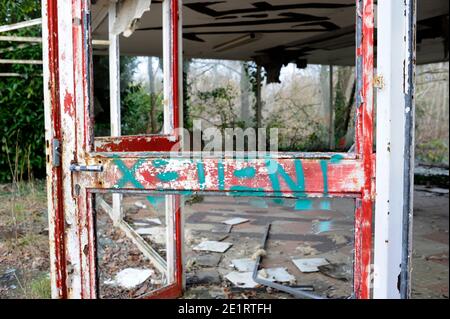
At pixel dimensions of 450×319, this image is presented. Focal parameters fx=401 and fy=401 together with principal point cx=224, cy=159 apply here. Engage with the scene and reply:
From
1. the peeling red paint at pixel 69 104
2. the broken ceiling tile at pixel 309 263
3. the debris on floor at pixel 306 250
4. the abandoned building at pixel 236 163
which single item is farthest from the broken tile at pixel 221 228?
the peeling red paint at pixel 69 104

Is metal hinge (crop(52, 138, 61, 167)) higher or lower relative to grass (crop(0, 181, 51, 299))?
higher

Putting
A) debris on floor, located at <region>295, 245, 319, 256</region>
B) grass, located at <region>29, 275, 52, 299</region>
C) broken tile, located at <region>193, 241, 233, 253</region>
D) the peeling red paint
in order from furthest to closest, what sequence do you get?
broken tile, located at <region>193, 241, 233, 253</region> < debris on floor, located at <region>295, 245, 319, 256</region> < grass, located at <region>29, 275, 52, 299</region> < the peeling red paint

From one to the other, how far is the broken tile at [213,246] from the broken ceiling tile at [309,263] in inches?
31.1

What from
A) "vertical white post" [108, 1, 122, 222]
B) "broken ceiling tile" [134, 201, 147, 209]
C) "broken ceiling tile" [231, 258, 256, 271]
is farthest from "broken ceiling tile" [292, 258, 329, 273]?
"broken ceiling tile" [134, 201, 147, 209]

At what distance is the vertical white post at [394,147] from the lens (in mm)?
1307

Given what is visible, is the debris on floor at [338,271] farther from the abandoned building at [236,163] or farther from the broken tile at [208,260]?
the abandoned building at [236,163]

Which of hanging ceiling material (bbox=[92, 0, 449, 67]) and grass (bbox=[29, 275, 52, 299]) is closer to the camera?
grass (bbox=[29, 275, 52, 299])

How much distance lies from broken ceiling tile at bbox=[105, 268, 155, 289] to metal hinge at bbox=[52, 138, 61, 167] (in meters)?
1.47

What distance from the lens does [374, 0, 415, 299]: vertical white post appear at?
51.4 inches

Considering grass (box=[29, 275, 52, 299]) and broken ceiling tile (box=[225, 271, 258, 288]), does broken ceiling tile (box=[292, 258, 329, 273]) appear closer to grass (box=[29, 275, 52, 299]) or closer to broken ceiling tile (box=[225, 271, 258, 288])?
broken ceiling tile (box=[225, 271, 258, 288])

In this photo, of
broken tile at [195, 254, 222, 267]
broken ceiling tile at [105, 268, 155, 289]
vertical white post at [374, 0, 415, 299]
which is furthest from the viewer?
broken tile at [195, 254, 222, 267]

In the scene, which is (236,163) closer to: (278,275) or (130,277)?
(130,277)

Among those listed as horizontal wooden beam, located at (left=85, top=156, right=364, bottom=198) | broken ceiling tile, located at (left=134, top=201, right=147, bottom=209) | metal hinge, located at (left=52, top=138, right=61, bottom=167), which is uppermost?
metal hinge, located at (left=52, top=138, right=61, bottom=167)

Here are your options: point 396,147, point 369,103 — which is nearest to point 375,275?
point 396,147
